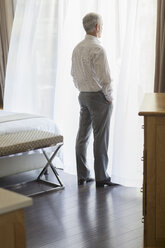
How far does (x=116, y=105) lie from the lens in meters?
4.51

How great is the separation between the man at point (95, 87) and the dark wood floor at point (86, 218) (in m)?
0.33

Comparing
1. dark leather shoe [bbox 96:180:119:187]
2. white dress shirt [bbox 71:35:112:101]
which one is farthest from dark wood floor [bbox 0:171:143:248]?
white dress shirt [bbox 71:35:112:101]

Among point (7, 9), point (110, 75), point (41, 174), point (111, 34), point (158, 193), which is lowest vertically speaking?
point (41, 174)

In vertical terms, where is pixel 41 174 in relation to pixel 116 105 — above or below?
below

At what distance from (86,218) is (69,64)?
6.48ft

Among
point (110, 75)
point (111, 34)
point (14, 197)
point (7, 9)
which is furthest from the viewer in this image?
point (7, 9)

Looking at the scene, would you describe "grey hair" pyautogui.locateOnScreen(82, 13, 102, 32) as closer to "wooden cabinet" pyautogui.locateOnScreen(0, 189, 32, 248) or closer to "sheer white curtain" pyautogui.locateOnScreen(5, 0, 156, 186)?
"sheer white curtain" pyautogui.locateOnScreen(5, 0, 156, 186)

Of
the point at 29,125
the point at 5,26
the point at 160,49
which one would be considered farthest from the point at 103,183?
the point at 5,26

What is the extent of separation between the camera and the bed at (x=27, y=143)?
13.5 feet

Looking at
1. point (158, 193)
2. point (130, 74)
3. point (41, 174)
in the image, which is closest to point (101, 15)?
point (130, 74)

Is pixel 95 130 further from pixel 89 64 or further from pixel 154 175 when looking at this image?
pixel 154 175

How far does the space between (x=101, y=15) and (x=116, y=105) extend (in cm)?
92

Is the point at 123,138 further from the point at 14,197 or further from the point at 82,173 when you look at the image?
the point at 14,197

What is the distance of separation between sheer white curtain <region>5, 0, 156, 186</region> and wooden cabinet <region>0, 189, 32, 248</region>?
2879 millimetres
